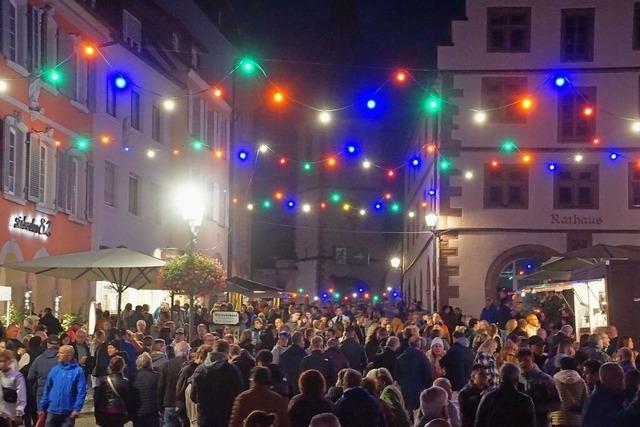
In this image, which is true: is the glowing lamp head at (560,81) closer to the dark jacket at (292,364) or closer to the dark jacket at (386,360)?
the dark jacket at (386,360)

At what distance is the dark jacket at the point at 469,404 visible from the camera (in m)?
11.9

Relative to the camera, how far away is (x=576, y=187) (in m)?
38.6

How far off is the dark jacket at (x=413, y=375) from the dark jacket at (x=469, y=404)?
14.4 feet

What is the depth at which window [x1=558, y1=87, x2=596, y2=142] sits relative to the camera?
126ft

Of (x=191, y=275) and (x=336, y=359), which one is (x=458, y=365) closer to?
(x=336, y=359)

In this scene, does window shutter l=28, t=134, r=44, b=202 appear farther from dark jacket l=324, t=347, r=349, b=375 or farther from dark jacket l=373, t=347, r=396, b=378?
dark jacket l=324, t=347, r=349, b=375

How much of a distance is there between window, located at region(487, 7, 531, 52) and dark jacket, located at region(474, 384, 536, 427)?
28.6m

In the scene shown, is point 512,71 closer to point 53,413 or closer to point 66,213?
point 66,213

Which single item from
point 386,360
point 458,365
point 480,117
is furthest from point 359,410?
point 480,117

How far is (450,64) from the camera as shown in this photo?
126 feet

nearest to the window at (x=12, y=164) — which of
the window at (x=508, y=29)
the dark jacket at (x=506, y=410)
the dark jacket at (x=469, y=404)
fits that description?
the dark jacket at (x=469, y=404)

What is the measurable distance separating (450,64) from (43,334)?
74.9 ft

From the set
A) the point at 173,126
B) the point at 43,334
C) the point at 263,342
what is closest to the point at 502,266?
the point at 173,126

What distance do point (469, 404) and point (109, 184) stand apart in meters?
24.0
